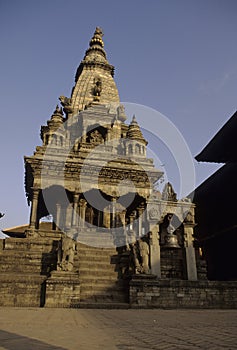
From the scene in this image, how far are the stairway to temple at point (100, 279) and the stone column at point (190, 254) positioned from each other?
3175mm

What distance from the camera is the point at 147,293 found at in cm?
1182

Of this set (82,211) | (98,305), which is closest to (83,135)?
(82,211)

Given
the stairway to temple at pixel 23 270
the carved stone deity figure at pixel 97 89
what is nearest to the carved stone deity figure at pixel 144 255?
the stairway to temple at pixel 23 270

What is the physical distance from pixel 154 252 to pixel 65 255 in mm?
3893

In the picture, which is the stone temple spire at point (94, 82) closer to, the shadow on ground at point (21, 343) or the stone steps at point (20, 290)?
the stone steps at point (20, 290)

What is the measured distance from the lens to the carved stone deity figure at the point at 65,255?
1229 cm

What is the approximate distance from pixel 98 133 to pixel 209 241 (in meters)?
13.3

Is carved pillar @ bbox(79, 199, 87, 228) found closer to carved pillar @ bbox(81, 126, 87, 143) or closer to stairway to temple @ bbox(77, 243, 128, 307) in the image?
carved pillar @ bbox(81, 126, 87, 143)

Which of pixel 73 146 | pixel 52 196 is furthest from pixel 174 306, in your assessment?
pixel 73 146

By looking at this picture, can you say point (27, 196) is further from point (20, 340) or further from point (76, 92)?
point (20, 340)

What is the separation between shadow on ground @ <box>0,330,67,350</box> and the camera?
3664mm

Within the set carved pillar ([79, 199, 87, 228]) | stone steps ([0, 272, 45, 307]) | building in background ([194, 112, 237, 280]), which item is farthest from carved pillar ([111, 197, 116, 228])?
stone steps ([0, 272, 45, 307])

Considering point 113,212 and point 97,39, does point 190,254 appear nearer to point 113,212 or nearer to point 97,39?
point 113,212

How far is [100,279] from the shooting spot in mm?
13242
